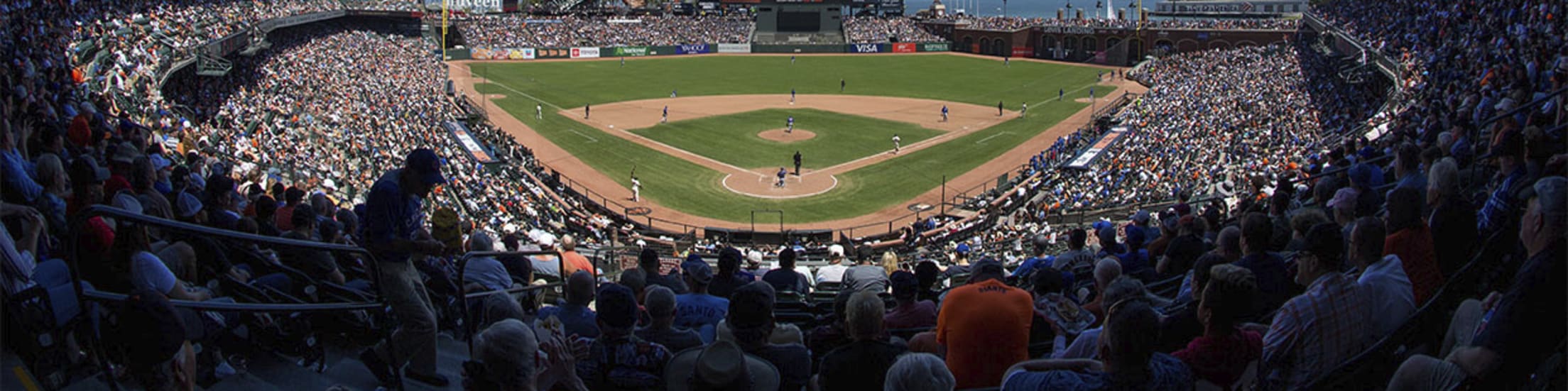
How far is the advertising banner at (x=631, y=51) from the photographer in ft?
262

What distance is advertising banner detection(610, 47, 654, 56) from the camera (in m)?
79.9

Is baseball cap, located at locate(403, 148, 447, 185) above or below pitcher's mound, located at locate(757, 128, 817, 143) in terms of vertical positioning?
above

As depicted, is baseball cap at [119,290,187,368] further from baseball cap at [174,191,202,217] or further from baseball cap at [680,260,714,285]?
baseball cap at [174,191,202,217]

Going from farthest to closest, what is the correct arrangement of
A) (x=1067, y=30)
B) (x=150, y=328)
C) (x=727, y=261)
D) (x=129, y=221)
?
(x=1067, y=30), (x=727, y=261), (x=129, y=221), (x=150, y=328)

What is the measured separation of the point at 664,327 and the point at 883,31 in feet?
279

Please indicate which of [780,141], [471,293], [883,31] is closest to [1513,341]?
[471,293]

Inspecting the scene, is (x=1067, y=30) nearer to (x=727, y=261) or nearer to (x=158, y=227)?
(x=727, y=261)

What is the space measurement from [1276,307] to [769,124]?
38.9 m

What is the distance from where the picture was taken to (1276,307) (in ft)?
21.6

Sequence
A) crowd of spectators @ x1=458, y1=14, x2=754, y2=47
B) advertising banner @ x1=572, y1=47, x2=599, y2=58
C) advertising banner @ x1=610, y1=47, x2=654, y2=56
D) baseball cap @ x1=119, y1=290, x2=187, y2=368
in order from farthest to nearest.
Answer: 1. crowd of spectators @ x1=458, y1=14, x2=754, y2=47
2. advertising banner @ x1=610, y1=47, x2=654, y2=56
3. advertising banner @ x1=572, y1=47, x2=599, y2=58
4. baseball cap @ x1=119, y1=290, x2=187, y2=368

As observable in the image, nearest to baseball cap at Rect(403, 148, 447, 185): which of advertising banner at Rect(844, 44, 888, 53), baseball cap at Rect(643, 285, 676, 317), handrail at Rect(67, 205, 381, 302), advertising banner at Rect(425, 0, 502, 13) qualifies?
handrail at Rect(67, 205, 381, 302)

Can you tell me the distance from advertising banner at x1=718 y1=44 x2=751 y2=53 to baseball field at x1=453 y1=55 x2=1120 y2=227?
251 inches

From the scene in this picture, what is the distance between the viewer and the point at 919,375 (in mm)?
4207

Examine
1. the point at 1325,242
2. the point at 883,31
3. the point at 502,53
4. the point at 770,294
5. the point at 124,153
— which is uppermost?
the point at 883,31
